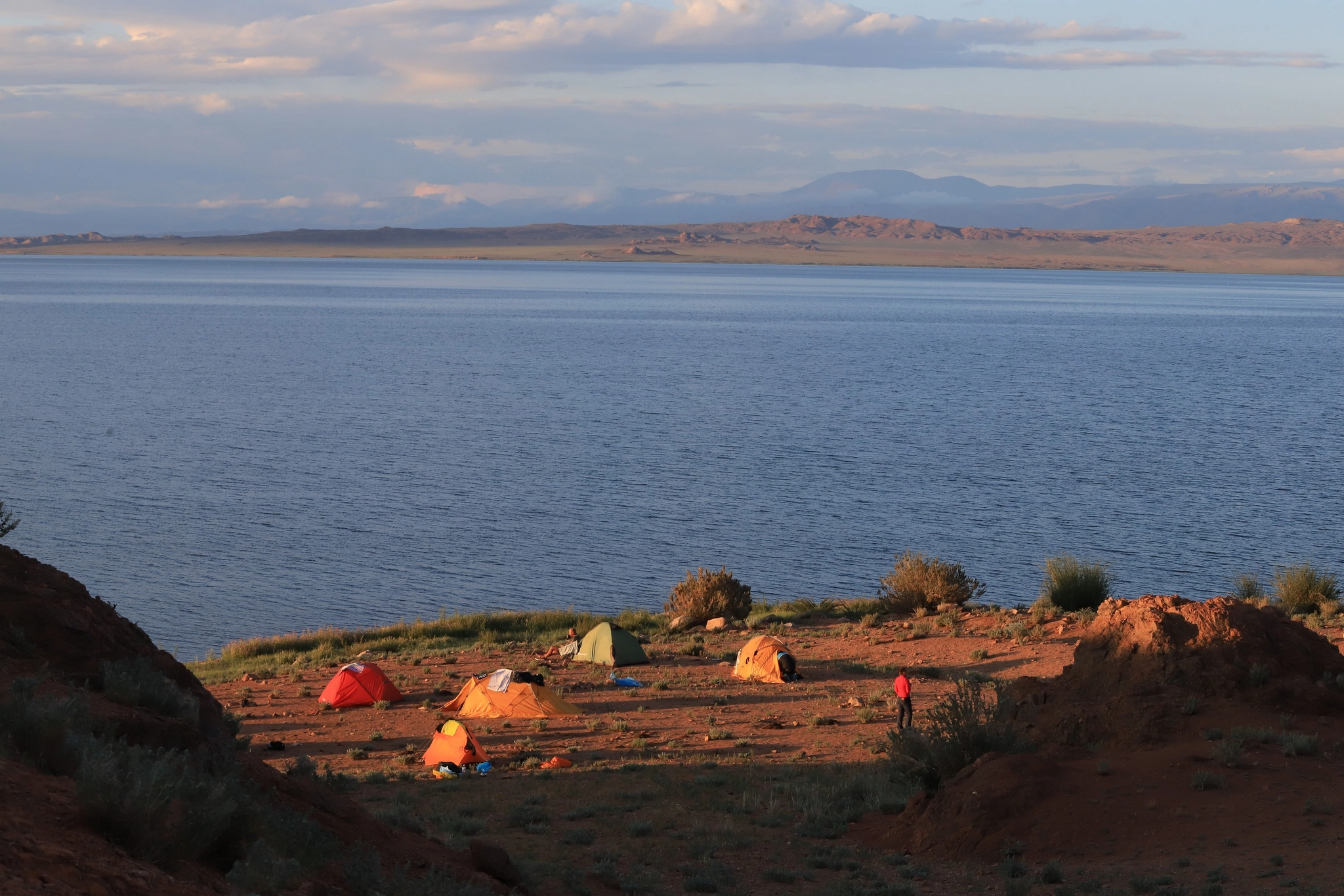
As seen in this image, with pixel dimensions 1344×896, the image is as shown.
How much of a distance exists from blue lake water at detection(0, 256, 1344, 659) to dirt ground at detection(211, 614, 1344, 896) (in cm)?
1167

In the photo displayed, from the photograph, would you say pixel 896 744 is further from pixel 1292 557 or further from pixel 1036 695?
pixel 1292 557

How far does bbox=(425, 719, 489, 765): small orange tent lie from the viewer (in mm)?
15078

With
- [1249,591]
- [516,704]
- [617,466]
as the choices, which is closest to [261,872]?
[516,704]

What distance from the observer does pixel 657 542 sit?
115 ft

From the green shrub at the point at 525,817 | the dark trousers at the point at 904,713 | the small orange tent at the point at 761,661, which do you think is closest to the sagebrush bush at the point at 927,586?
the small orange tent at the point at 761,661

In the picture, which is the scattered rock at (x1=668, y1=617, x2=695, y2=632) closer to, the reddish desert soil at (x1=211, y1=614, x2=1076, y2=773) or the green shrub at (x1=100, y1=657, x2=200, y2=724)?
the reddish desert soil at (x1=211, y1=614, x2=1076, y2=773)

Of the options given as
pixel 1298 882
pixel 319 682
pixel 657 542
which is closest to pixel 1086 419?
pixel 657 542

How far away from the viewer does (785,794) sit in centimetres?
1309

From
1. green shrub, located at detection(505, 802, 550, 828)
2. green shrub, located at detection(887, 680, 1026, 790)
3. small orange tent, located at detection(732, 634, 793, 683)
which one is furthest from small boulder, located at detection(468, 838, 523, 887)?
small orange tent, located at detection(732, 634, 793, 683)

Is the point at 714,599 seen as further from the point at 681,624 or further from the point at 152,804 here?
the point at 152,804

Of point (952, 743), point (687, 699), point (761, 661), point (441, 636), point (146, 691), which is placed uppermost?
point (146, 691)

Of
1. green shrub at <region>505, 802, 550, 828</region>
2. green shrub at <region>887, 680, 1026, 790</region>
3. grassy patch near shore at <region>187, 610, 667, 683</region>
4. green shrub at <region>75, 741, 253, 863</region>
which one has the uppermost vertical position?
green shrub at <region>75, 741, 253, 863</region>

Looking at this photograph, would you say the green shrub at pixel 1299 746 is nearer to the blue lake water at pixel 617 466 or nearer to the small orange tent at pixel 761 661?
the small orange tent at pixel 761 661

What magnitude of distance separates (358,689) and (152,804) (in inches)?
521
